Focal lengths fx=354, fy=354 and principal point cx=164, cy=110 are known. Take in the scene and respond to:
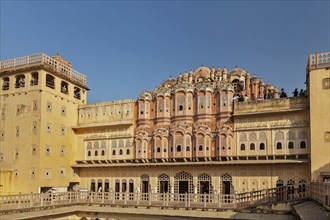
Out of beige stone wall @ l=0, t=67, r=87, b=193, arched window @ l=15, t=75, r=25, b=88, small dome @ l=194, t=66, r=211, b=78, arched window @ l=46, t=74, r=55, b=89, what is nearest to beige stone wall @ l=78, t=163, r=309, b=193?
beige stone wall @ l=0, t=67, r=87, b=193

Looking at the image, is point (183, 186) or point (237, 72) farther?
point (237, 72)

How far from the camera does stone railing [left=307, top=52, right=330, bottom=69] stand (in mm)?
22656

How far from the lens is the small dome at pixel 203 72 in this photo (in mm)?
37219

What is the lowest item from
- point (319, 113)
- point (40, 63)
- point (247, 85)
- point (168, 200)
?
point (168, 200)

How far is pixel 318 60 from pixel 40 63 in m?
20.7

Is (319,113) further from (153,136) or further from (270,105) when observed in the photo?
(153,136)

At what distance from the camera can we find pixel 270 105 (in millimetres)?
24688

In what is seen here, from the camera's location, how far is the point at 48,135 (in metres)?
28.8

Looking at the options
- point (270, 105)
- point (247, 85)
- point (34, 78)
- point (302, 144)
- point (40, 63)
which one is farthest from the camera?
point (247, 85)

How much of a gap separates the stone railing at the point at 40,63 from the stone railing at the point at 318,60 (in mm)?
19827

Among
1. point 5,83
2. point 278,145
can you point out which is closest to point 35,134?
point 5,83

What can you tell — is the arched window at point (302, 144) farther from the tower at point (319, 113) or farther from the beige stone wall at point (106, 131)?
the beige stone wall at point (106, 131)

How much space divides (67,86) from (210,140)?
45.9 feet

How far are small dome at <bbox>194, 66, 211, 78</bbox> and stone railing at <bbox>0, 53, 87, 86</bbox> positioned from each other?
12678mm
